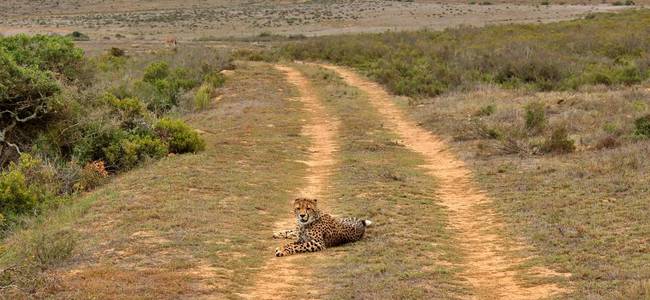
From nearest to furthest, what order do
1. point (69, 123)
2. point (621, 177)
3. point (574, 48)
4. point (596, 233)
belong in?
point (596, 233)
point (621, 177)
point (69, 123)
point (574, 48)

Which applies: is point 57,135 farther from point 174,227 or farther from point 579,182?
point 579,182

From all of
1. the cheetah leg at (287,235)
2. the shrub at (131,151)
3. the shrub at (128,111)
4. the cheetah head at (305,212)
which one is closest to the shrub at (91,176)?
the shrub at (131,151)

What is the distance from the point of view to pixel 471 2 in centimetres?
10600

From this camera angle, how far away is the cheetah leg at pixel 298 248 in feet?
33.9

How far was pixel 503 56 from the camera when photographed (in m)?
34.6

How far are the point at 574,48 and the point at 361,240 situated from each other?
104 ft

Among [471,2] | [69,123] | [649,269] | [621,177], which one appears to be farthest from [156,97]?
[471,2]

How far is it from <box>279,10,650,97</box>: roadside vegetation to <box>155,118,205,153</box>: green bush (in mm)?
13343

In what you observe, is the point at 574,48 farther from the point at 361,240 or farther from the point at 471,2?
the point at 471,2

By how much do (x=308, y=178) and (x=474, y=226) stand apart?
16.5 ft

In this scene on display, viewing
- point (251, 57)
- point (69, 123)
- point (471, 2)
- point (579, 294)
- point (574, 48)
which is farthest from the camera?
point (471, 2)

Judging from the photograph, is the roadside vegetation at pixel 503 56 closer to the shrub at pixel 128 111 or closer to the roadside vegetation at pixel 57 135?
the shrub at pixel 128 111

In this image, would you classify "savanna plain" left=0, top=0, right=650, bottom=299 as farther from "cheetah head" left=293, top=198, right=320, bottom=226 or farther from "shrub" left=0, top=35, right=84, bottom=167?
"cheetah head" left=293, top=198, right=320, bottom=226

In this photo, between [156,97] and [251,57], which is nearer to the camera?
[156,97]
